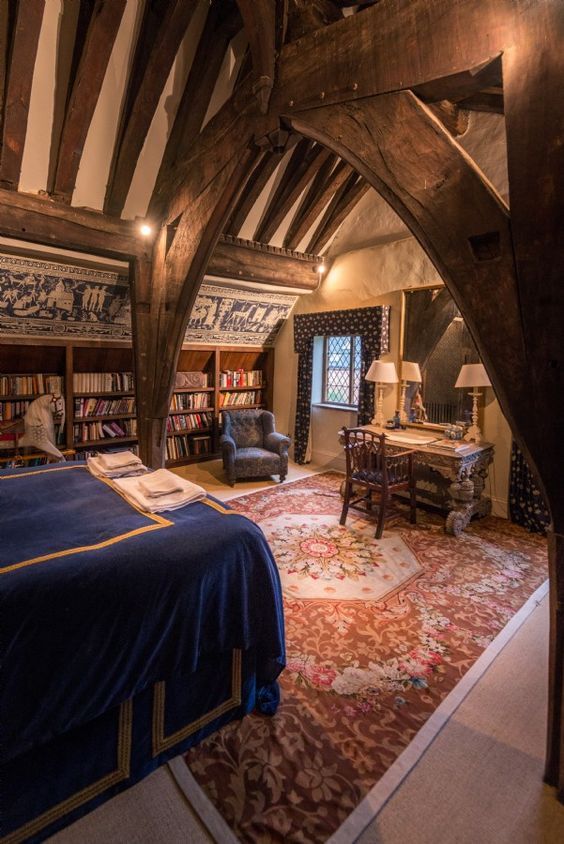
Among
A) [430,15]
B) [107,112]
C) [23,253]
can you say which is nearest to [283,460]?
[23,253]

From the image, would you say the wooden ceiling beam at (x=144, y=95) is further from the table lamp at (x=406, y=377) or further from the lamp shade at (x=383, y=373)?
the table lamp at (x=406, y=377)

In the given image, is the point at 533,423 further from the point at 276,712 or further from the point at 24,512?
the point at 24,512

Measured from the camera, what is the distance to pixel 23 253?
3.71 metres

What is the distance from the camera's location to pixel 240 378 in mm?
6367

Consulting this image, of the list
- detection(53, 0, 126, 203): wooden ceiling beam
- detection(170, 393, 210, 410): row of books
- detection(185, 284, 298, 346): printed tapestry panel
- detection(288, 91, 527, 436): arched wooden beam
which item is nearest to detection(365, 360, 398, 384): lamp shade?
detection(185, 284, 298, 346): printed tapestry panel

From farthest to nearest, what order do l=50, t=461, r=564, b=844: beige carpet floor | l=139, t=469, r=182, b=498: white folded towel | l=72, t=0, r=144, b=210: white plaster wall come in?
l=72, t=0, r=144, b=210: white plaster wall → l=139, t=469, r=182, b=498: white folded towel → l=50, t=461, r=564, b=844: beige carpet floor

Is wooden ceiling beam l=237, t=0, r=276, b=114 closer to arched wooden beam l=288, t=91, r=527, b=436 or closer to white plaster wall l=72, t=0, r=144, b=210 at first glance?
arched wooden beam l=288, t=91, r=527, b=436

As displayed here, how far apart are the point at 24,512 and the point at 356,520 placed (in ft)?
9.51

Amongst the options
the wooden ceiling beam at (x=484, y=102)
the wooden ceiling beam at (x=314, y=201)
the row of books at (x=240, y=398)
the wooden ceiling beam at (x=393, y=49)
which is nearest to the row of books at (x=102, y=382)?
the row of books at (x=240, y=398)

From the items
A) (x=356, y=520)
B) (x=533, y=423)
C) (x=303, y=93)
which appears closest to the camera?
(x=533, y=423)

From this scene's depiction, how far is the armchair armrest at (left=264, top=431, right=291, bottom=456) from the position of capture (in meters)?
5.14

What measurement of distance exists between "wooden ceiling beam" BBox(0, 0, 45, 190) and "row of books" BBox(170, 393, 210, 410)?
9.54ft

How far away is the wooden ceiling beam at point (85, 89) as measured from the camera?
2.55 metres

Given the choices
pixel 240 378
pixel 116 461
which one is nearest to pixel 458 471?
pixel 116 461
